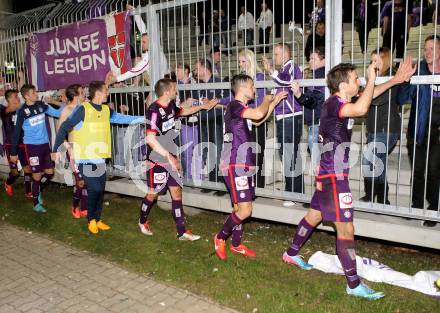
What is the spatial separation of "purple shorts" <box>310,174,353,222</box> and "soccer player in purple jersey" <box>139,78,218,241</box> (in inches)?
81.2

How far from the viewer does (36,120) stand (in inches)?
307

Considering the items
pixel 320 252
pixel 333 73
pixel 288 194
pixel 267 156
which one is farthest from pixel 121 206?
pixel 333 73

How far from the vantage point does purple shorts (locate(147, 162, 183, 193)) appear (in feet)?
19.0

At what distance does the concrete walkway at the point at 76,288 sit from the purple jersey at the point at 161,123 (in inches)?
59.4

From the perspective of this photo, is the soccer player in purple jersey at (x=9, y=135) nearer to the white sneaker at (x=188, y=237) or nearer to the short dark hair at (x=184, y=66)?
the short dark hair at (x=184, y=66)

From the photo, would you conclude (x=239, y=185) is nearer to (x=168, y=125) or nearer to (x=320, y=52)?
(x=168, y=125)

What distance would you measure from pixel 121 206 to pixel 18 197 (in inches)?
97.2

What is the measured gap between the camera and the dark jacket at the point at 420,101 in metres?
4.79

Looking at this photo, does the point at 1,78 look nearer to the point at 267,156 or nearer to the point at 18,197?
the point at 18,197

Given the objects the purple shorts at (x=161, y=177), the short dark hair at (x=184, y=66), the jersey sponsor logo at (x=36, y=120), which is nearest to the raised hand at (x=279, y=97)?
the purple shorts at (x=161, y=177)

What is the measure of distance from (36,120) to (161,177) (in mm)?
3281

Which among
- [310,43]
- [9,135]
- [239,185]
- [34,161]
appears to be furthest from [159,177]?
[9,135]

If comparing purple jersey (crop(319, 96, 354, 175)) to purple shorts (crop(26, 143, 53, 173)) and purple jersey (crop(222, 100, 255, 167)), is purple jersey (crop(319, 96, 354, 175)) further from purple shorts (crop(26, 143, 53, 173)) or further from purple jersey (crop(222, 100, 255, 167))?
purple shorts (crop(26, 143, 53, 173))

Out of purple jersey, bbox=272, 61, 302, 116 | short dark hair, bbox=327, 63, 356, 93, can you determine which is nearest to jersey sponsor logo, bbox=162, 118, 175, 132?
purple jersey, bbox=272, 61, 302, 116
